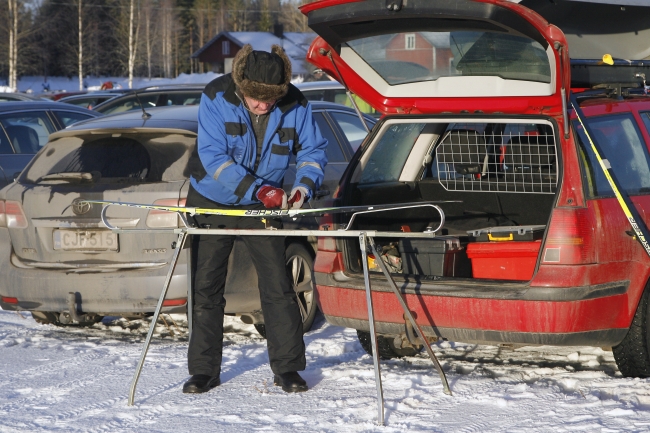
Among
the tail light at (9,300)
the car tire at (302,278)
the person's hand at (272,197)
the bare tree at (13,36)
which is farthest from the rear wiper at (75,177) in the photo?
the bare tree at (13,36)

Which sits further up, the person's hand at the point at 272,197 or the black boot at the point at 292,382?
the person's hand at the point at 272,197

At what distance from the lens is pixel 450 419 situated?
4.45 m

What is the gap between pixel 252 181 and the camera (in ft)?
15.7

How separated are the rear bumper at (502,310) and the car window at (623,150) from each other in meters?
0.64

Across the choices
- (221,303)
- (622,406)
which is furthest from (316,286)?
(622,406)

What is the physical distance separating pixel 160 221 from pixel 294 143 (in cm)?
122

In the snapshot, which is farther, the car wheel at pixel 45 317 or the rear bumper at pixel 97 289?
the car wheel at pixel 45 317

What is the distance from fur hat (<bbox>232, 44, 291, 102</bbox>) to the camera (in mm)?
4781

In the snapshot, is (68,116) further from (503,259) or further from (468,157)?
(503,259)

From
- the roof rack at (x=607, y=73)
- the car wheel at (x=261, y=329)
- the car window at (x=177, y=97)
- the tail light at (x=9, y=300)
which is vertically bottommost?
the car wheel at (x=261, y=329)

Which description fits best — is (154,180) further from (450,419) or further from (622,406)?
(622,406)

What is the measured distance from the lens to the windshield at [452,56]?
4.97 meters

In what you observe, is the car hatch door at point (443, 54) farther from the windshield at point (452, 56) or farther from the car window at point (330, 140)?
the car window at point (330, 140)

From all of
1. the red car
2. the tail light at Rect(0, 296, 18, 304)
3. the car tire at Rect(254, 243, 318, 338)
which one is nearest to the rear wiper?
the tail light at Rect(0, 296, 18, 304)
